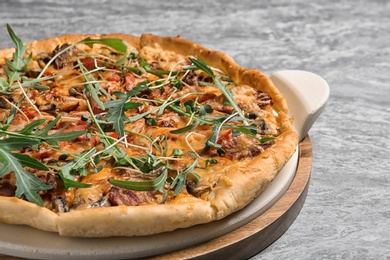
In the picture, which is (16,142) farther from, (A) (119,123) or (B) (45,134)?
(A) (119,123)

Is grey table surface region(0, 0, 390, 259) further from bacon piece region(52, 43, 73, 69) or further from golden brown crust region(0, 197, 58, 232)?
bacon piece region(52, 43, 73, 69)

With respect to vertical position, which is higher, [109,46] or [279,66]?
[109,46]

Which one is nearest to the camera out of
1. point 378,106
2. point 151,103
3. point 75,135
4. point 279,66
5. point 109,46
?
point 75,135

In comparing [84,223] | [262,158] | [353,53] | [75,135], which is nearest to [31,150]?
[75,135]

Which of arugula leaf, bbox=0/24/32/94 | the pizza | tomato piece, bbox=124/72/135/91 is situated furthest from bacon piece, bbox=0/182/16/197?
tomato piece, bbox=124/72/135/91

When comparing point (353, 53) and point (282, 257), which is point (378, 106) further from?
point (282, 257)

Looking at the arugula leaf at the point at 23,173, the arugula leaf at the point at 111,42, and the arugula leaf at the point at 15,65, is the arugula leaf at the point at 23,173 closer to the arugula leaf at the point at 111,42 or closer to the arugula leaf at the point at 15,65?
the arugula leaf at the point at 15,65
